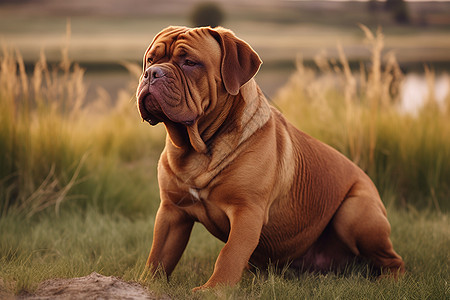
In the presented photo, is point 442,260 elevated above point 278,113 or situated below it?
below

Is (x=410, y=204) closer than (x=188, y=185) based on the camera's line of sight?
No

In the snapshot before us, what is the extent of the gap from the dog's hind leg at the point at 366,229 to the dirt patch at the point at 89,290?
1.63m

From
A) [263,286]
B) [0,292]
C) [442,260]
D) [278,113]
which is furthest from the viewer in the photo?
[442,260]

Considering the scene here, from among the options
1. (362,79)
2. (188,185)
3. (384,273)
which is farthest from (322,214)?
(362,79)

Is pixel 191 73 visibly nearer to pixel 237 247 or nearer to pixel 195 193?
pixel 195 193

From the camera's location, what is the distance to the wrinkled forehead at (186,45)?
329 centimetres

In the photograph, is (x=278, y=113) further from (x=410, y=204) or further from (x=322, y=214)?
(x=410, y=204)

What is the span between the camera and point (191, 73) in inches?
129

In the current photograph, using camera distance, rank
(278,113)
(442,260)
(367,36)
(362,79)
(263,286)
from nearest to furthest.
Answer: (263,286) → (278,113) → (442,260) → (367,36) → (362,79)

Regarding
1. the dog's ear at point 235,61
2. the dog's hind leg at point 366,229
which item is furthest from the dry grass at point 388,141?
the dog's ear at point 235,61


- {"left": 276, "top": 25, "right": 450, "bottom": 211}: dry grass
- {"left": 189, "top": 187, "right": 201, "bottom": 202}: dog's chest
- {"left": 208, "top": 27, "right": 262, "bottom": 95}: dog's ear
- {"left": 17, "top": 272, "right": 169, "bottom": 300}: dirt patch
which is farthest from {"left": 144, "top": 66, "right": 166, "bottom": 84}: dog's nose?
{"left": 276, "top": 25, "right": 450, "bottom": 211}: dry grass

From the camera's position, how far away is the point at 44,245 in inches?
180

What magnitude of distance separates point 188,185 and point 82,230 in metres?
1.93

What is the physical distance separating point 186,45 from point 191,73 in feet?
0.56
